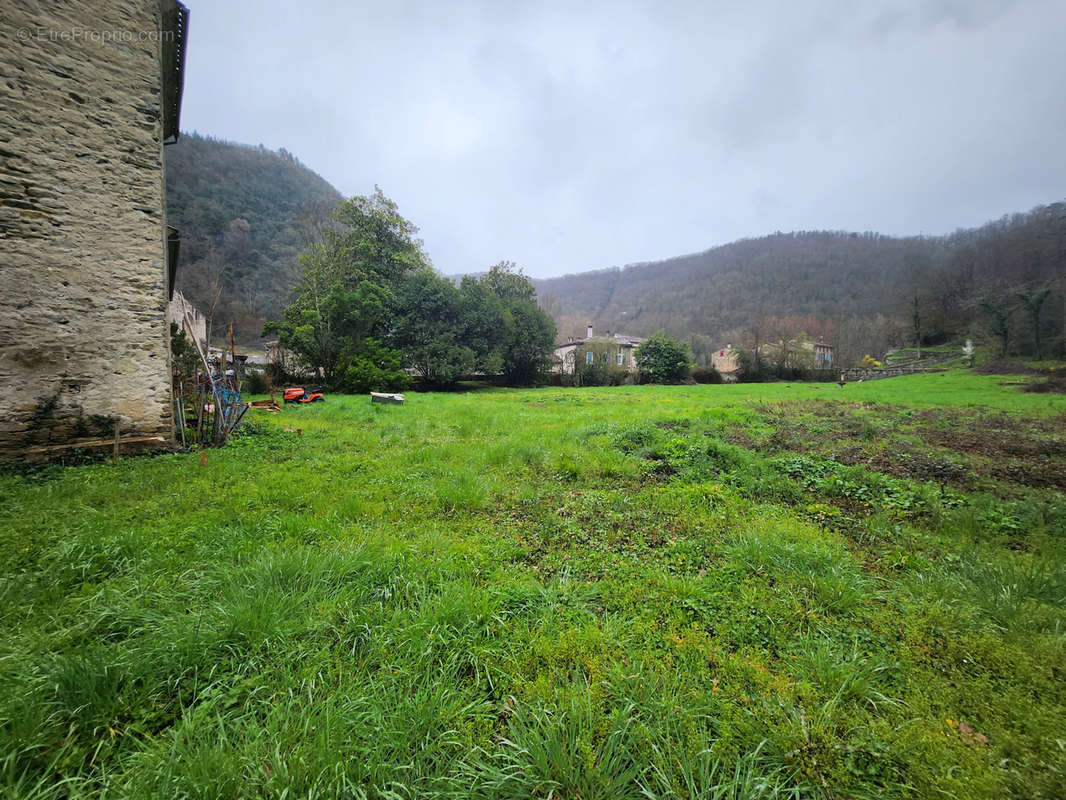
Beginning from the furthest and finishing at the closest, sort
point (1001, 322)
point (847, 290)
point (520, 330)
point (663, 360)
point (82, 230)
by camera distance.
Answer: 1. point (847, 290)
2. point (663, 360)
3. point (520, 330)
4. point (1001, 322)
5. point (82, 230)

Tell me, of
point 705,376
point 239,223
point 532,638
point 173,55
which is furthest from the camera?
point 239,223

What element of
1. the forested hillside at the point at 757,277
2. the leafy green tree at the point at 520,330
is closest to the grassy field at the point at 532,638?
the forested hillside at the point at 757,277

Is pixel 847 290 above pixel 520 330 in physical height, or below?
above

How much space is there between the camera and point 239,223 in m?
46.8

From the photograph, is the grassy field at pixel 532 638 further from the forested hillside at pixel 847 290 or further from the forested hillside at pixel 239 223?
the forested hillside at pixel 239 223

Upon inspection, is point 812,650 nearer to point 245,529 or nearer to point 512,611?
point 512,611

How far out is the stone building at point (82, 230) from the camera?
540 cm

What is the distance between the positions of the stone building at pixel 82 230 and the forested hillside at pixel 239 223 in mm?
32814

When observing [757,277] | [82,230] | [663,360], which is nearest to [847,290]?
[757,277]

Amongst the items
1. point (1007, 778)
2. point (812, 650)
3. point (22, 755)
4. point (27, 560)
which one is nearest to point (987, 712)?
point (1007, 778)

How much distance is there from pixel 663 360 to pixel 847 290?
45.9m

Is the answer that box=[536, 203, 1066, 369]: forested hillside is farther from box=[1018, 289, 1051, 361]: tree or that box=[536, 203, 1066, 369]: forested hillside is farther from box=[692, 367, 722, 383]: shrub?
box=[692, 367, 722, 383]: shrub

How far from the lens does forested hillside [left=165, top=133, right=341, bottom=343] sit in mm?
39094

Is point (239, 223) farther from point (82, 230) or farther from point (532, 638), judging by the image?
point (532, 638)
